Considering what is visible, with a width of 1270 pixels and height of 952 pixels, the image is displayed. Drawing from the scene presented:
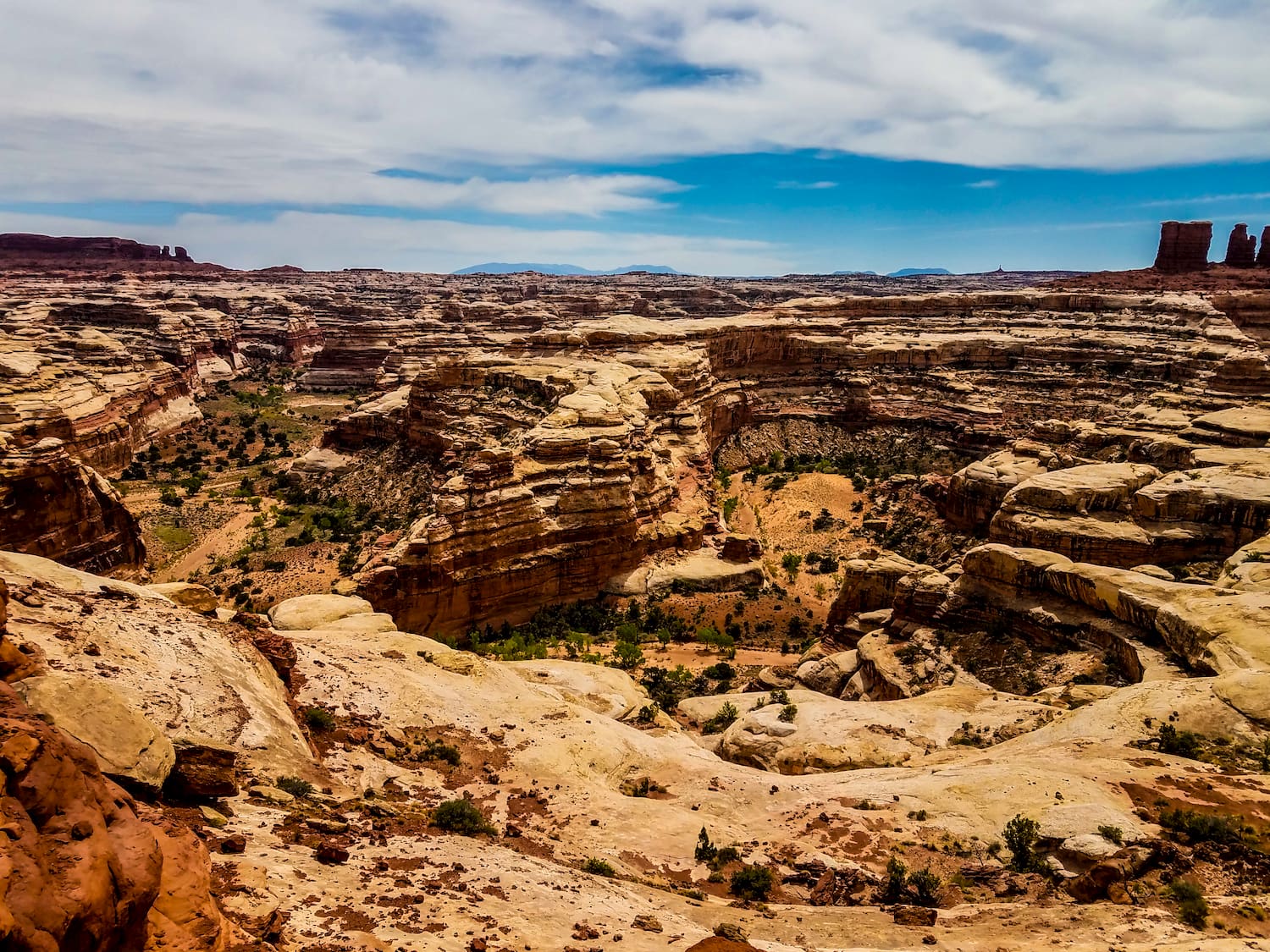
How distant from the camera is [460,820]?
14938 millimetres

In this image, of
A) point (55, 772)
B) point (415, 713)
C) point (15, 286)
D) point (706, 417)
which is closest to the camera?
point (55, 772)

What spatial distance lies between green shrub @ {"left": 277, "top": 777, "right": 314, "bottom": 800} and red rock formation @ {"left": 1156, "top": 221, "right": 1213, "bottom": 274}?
14687 centimetres

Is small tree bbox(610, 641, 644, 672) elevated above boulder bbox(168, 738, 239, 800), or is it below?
below

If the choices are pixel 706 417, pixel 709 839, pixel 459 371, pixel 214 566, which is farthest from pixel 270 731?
pixel 706 417

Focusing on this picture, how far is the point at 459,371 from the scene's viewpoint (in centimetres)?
5697

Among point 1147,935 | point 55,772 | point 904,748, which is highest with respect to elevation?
point 55,772

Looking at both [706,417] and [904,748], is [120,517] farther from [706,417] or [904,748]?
[706,417]

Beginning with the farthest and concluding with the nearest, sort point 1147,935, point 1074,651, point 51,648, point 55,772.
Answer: point 1074,651 < point 51,648 < point 1147,935 < point 55,772

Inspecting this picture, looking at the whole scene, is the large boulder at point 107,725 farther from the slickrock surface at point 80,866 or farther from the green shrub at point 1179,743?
the green shrub at point 1179,743

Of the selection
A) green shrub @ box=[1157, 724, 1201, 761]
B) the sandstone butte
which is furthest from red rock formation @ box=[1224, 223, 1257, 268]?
green shrub @ box=[1157, 724, 1201, 761]

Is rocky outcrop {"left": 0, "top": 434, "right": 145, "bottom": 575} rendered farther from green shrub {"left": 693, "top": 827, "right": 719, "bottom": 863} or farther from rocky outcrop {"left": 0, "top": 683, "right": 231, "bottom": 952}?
green shrub {"left": 693, "top": 827, "right": 719, "bottom": 863}

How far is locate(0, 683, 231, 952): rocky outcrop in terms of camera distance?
659 centimetres

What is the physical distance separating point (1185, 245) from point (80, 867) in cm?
15552

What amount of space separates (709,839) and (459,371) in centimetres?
4586
